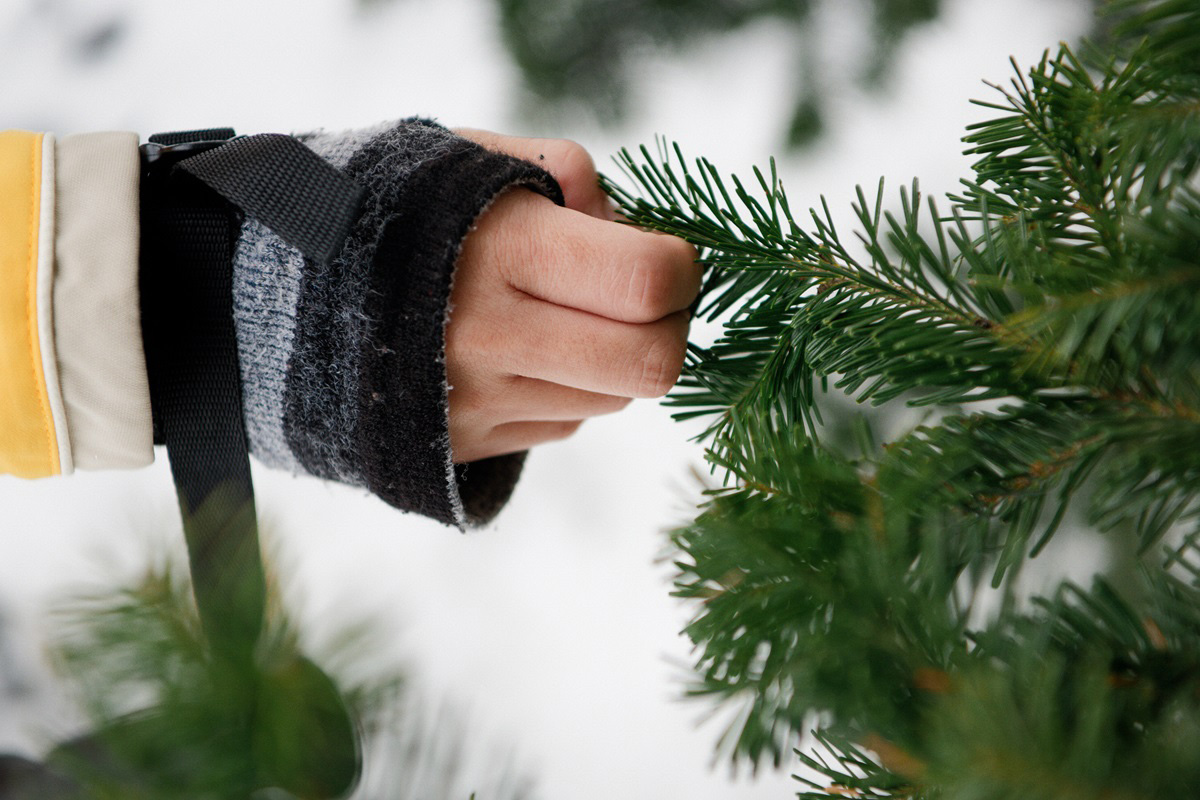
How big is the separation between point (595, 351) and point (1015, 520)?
0.20 metres

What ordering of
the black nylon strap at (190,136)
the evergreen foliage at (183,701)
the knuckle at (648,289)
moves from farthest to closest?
the black nylon strap at (190,136) → the knuckle at (648,289) → the evergreen foliage at (183,701)

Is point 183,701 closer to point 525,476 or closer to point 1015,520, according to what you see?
point 1015,520

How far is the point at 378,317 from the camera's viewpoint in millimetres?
382

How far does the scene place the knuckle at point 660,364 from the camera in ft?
1.24

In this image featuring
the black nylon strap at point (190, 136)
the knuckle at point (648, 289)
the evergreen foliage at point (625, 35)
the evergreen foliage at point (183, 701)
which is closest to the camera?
the evergreen foliage at point (183, 701)

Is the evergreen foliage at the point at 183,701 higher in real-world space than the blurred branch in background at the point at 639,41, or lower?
lower

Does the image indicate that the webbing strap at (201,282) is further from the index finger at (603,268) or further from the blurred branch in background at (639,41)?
the blurred branch in background at (639,41)

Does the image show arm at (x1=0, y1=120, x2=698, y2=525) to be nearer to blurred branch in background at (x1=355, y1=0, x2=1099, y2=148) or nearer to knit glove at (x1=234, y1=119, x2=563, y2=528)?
knit glove at (x1=234, y1=119, x2=563, y2=528)

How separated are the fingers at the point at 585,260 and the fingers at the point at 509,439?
0.11 metres

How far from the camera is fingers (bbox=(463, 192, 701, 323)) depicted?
1.17ft

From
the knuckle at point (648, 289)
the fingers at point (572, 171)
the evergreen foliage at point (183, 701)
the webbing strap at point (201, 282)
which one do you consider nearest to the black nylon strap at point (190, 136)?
the webbing strap at point (201, 282)

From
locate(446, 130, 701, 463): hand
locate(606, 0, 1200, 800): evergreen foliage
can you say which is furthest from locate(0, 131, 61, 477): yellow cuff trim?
locate(606, 0, 1200, 800): evergreen foliage

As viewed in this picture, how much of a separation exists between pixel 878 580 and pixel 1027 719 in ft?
0.13

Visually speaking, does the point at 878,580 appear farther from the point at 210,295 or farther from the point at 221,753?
the point at 210,295
